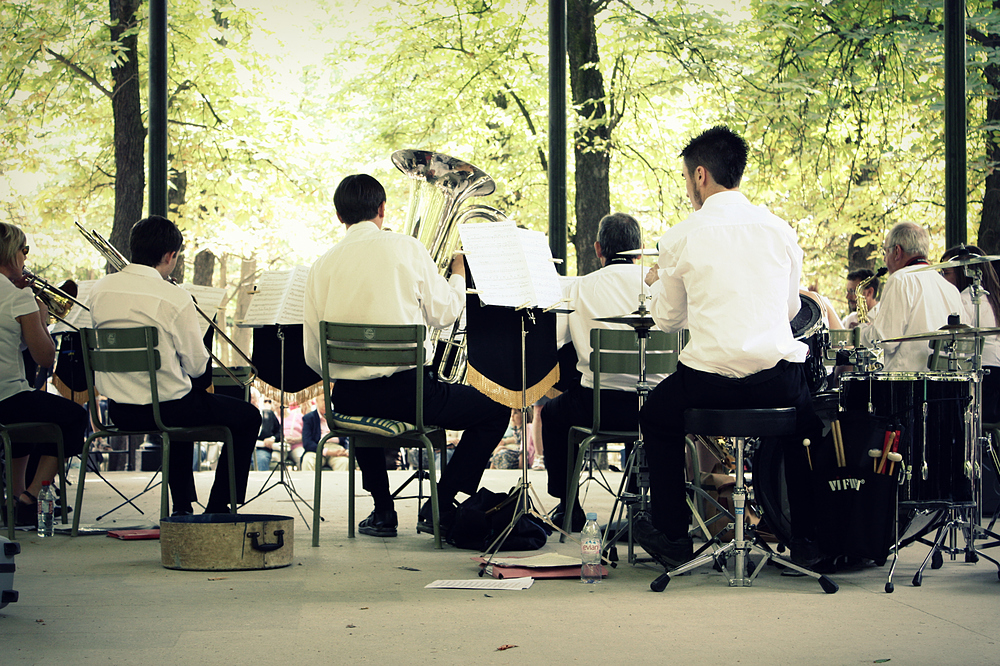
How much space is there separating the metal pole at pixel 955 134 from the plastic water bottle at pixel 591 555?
445cm

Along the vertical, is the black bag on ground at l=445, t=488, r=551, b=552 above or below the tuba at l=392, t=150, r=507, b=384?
below

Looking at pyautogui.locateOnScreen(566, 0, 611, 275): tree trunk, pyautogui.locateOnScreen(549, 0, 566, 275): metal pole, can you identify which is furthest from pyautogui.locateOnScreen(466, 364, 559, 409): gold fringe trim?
pyautogui.locateOnScreen(566, 0, 611, 275): tree trunk

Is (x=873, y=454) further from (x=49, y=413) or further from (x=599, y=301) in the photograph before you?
(x=49, y=413)

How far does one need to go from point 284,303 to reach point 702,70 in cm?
629

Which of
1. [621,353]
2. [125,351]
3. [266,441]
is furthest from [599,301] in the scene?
[266,441]

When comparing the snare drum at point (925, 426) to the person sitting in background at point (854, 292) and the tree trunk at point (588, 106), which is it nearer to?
the person sitting in background at point (854, 292)

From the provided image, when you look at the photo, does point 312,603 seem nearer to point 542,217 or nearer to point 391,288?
point 391,288

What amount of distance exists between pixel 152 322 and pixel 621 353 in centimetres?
193

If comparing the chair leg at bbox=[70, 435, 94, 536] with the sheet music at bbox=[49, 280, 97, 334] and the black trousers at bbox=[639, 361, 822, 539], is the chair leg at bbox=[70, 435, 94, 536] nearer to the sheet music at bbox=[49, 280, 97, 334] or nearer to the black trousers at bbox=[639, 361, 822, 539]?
the sheet music at bbox=[49, 280, 97, 334]

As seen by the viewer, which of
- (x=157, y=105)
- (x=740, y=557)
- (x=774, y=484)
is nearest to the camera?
(x=740, y=557)

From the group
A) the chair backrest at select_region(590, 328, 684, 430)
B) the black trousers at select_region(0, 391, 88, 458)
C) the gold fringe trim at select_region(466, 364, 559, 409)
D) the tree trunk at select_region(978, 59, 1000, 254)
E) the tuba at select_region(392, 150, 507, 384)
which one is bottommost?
the black trousers at select_region(0, 391, 88, 458)

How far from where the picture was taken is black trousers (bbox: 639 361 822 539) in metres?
3.07

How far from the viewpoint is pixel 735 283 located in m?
3.04

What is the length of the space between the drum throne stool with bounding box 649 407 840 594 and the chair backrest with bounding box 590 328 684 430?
745 millimetres
